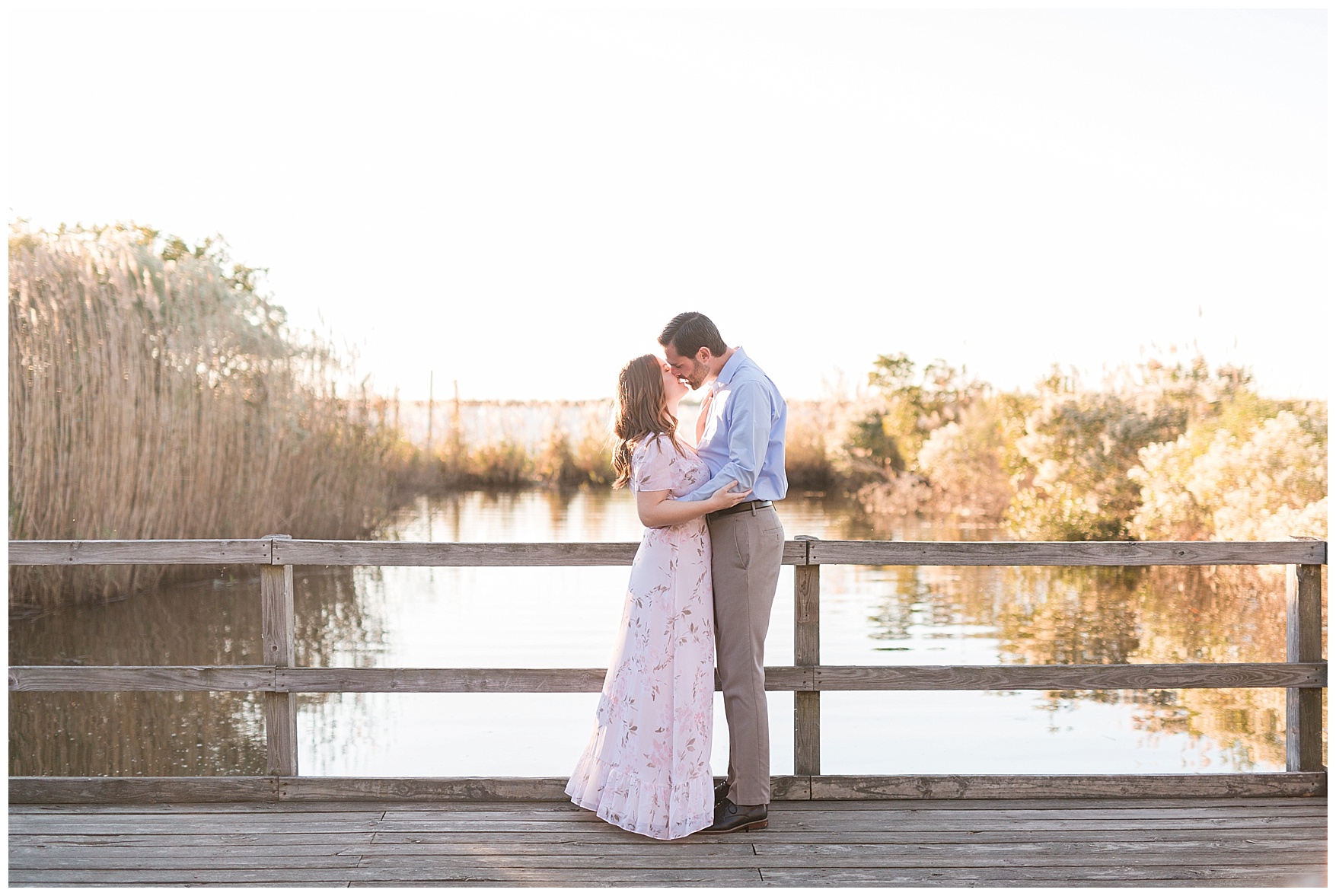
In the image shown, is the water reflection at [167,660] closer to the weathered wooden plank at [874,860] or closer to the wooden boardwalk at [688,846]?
the wooden boardwalk at [688,846]

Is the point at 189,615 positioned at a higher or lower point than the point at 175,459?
lower

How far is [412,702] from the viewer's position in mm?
7652

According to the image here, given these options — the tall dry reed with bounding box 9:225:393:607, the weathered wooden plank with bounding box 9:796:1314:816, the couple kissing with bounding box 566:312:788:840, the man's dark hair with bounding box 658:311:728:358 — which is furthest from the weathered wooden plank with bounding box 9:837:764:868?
the tall dry reed with bounding box 9:225:393:607

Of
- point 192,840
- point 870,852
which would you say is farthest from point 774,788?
point 192,840

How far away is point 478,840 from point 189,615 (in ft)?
25.6

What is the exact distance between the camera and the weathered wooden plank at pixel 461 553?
13.3 feet

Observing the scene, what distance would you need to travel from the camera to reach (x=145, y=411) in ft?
36.6

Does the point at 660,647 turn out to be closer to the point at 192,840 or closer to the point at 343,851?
the point at 343,851

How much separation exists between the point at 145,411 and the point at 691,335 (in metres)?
8.89

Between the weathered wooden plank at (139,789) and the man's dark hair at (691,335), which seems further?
the weathered wooden plank at (139,789)

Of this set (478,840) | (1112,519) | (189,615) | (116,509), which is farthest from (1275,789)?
(1112,519)

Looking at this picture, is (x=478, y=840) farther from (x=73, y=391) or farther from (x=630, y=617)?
(x=73, y=391)

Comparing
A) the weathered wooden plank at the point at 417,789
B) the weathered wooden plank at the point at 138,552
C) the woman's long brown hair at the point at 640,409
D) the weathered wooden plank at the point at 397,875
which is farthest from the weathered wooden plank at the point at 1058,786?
the weathered wooden plank at the point at 138,552

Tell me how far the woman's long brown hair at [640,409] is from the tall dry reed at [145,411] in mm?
7901
